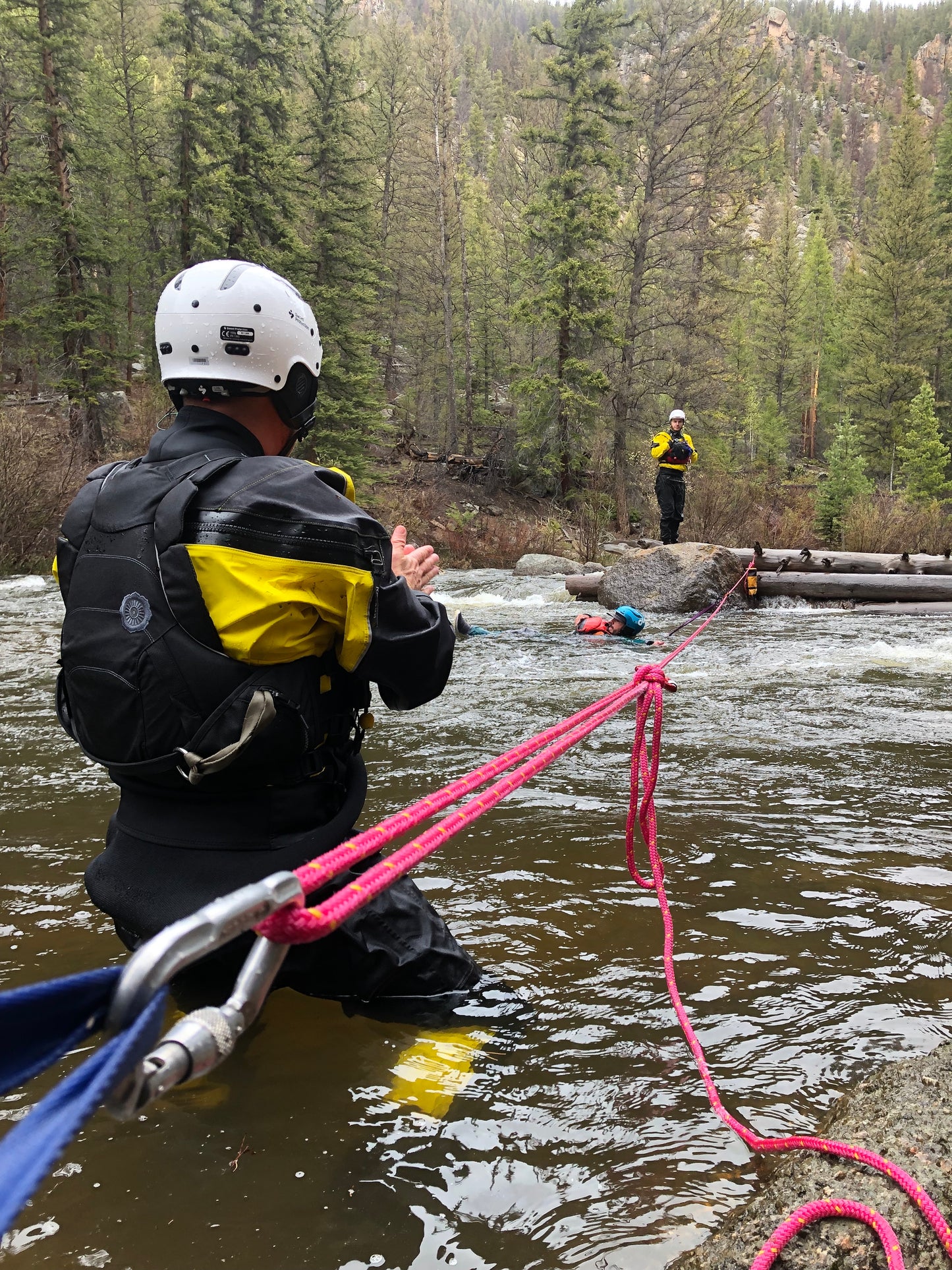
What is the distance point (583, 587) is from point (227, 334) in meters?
13.0

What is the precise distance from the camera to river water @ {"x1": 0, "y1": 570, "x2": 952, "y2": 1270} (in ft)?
6.00

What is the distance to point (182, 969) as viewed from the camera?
3.18 feet

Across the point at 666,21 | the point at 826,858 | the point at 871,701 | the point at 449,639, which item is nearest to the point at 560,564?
the point at 871,701

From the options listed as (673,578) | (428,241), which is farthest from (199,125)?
(673,578)

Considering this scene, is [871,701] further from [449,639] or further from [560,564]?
[560,564]

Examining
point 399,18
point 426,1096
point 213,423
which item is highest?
point 399,18

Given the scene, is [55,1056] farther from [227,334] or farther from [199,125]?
[199,125]

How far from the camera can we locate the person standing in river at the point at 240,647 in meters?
2.01

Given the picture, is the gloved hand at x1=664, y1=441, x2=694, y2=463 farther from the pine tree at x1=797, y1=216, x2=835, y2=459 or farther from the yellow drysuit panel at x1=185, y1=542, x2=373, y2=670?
the pine tree at x1=797, y1=216, x2=835, y2=459

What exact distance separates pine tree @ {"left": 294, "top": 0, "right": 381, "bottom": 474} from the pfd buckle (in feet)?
83.6

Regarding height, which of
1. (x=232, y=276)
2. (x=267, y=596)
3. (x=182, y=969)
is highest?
(x=232, y=276)

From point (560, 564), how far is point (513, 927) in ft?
54.7

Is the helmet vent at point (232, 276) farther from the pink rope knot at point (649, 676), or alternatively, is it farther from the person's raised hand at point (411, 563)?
the pink rope knot at point (649, 676)

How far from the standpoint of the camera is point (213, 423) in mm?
2303
